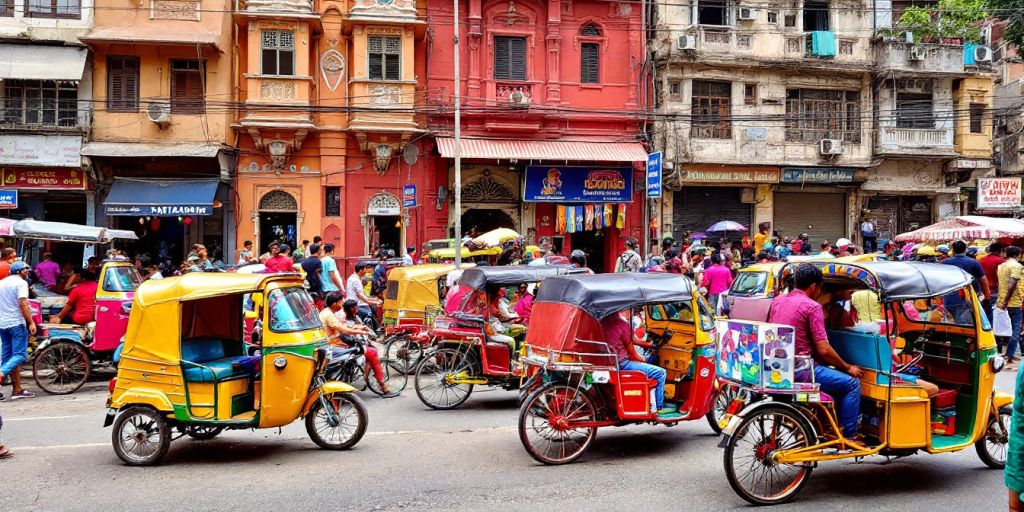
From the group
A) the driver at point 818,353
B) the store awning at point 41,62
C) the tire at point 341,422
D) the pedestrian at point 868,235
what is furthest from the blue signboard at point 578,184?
the driver at point 818,353

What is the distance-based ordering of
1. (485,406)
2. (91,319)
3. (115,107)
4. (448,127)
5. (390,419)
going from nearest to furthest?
(390,419) → (485,406) → (91,319) → (115,107) → (448,127)

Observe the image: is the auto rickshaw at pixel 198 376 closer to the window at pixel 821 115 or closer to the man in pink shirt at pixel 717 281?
the man in pink shirt at pixel 717 281

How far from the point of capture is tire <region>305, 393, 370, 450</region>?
769 cm

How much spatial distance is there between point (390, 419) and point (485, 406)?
1393mm

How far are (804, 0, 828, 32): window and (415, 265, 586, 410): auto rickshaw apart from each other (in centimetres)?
2082

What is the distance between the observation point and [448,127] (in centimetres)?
2398

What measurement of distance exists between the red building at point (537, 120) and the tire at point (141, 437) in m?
16.6

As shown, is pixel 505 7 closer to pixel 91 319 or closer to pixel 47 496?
pixel 91 319

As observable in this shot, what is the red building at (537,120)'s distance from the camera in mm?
24031

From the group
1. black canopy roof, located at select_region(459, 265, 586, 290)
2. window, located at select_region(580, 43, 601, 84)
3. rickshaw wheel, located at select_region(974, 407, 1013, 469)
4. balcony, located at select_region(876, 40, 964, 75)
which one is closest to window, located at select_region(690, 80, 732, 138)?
window, located at select_region(580, 43, 601, 84)

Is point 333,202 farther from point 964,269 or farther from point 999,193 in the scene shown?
point 999,193

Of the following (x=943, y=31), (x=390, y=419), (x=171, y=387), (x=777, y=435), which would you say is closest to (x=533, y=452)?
(x=777, y=435)

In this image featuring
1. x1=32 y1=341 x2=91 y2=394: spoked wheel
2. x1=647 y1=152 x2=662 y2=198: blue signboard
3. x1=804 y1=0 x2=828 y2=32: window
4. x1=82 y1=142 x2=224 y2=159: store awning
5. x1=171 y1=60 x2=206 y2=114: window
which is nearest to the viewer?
x1=32 y1=341 x2=91 y2=394: spoked wheel

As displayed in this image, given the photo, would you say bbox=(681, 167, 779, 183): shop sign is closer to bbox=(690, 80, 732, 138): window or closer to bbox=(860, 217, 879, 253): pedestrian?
bbox=(690, 80, 732, 138): window
